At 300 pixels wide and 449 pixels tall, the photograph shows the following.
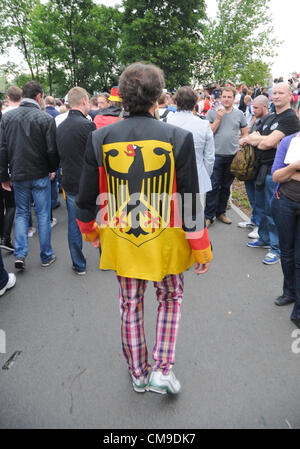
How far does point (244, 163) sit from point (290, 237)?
1721mm

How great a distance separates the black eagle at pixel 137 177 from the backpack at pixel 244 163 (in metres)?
3.02

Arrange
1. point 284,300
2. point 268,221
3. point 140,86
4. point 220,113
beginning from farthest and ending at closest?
point 220,113 < point 268,221 < point 284,300 < point 140,86

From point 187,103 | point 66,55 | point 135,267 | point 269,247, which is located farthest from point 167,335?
point 66,55

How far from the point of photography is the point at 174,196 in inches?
72.8

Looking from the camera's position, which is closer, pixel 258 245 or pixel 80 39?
pixel 258 245

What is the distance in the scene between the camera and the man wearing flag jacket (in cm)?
172

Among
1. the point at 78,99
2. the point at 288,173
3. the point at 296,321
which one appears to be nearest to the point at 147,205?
the point at 288,173

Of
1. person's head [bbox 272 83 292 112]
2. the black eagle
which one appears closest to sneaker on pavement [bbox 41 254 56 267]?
the black eagle

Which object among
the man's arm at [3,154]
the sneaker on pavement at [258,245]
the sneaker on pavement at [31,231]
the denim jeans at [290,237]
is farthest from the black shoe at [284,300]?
the sneaker on pavement at [31,231]

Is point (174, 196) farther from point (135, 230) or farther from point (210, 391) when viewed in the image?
point (210, 391)

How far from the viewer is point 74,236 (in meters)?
3.85

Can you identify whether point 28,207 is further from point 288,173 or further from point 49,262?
point 288,173

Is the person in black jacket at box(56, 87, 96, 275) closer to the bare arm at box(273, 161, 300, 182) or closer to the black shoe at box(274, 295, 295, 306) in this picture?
the bare arm at box(273, 161, 300, 182)

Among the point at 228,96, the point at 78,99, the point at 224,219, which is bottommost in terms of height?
the point at 224,219
